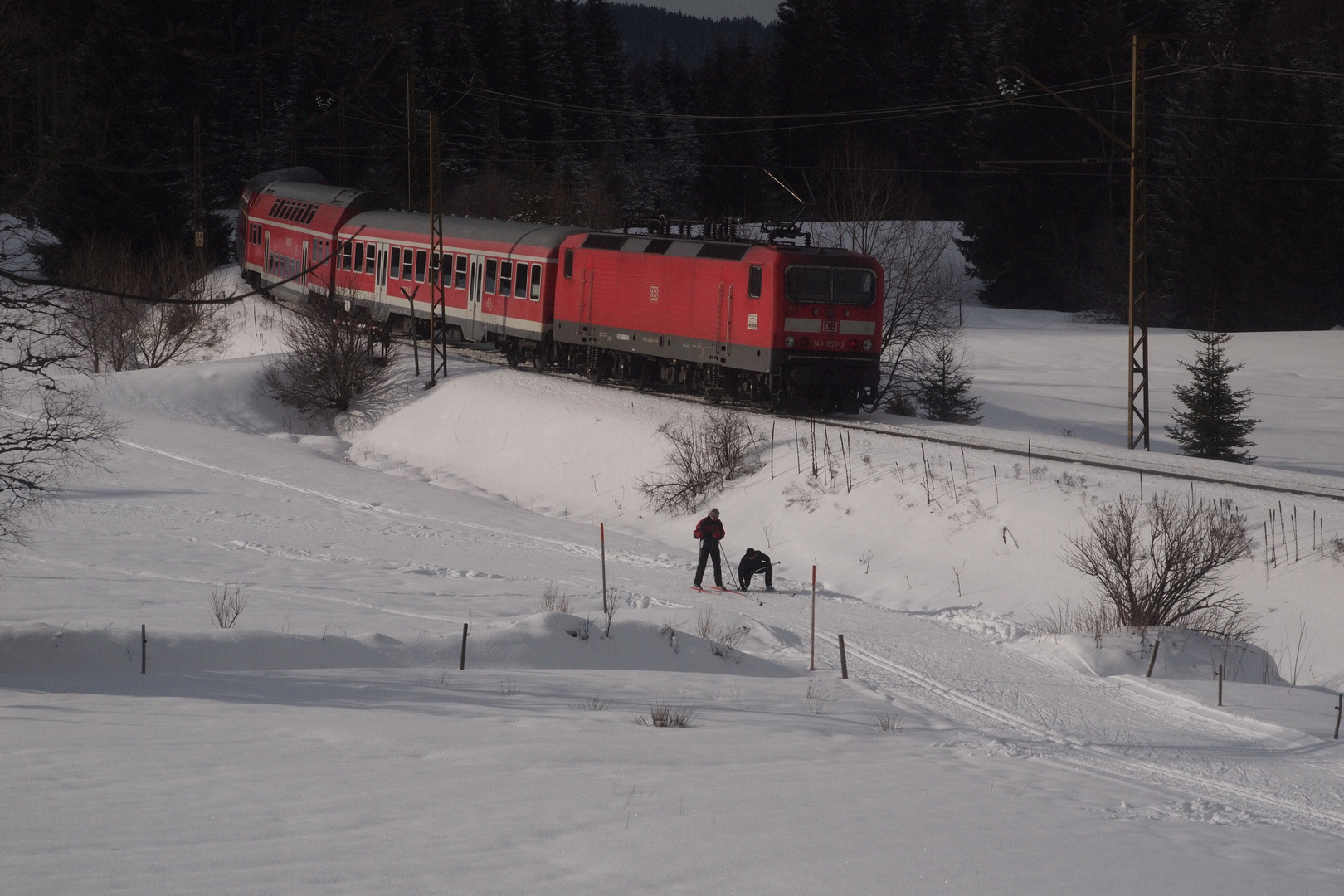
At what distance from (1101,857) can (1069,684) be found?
6814 mm

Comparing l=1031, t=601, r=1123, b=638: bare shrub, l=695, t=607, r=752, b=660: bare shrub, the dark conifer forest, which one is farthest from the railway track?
the dark conifer forest

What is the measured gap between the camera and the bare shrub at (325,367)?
1341 inches

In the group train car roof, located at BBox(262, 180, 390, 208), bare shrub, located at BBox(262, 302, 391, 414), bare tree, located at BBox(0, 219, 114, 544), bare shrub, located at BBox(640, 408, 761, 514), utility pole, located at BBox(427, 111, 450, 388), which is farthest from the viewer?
train car roof, located at BBox(262, 180, 390, 208)

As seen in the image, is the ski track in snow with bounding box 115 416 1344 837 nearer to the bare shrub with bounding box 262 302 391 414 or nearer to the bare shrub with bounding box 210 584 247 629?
the bare shrub with bounding box 210 584 247 629

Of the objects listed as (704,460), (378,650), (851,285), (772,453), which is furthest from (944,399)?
(378,650)

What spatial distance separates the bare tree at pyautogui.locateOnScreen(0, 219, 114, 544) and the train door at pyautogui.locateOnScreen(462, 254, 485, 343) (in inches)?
370

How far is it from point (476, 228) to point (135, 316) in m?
13.1

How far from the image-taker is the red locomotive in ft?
81.2

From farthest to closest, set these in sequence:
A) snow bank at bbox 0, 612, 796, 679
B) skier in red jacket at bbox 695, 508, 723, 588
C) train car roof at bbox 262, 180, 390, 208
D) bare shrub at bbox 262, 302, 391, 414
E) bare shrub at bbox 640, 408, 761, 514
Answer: train car roof at bbox 262, 180, 390, 208
bare shrub at bbox 262, 302, 391, 414
bare shrub at bbox 640, 408, 761, 514
skier in red jacket at bbox 695, 508, 723, 588
snow bank at bbox 0, 612, 796, 679

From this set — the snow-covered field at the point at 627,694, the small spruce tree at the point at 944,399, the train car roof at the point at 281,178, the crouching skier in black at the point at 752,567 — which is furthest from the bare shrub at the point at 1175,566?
the train car roof at the point at 281,178

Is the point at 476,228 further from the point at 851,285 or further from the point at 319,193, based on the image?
the point at 851,285

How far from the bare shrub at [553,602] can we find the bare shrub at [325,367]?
18.8 meters

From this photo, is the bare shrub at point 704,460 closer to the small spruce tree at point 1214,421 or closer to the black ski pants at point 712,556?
the black ski pants at point 712,556

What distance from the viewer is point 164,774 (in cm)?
745
